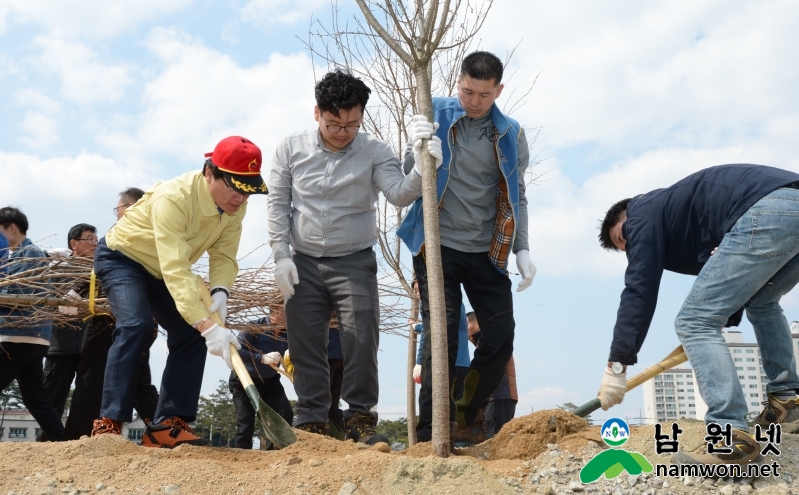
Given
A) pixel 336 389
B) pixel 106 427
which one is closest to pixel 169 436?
pixel 106 427

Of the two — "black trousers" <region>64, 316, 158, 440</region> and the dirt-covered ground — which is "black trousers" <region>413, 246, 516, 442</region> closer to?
the dirt-covered ground

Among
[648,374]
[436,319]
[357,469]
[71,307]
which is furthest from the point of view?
[71,307]

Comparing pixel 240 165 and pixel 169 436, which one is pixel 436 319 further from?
pixel 169 436

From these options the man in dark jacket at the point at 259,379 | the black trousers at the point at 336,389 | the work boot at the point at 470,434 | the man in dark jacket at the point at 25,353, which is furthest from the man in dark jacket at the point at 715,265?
the man in dark jacket at the point at 25,353

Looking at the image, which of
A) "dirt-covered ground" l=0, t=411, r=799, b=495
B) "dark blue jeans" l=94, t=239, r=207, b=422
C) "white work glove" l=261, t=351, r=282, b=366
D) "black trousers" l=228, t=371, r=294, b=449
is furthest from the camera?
"black trousers" l=228, t=371, r=294, b=449

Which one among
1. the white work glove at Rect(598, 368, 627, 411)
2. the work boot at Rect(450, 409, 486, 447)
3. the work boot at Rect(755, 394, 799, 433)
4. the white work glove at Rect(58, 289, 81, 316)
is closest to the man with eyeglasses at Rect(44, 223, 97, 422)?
the white work glove at Rect(58, 289, 81, 316)

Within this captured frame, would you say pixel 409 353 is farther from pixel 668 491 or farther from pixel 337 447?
pixel 668 491

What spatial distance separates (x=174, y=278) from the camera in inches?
139

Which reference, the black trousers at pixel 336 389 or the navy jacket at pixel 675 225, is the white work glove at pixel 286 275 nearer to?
the black trousers at pixel 336 389

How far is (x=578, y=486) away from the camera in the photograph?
2877 mm

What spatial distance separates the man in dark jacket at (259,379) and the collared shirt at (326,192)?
178 centimetres

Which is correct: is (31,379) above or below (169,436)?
above

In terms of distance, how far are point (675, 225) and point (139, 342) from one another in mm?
2667

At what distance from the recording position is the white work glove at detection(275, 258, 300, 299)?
3.85 meters
